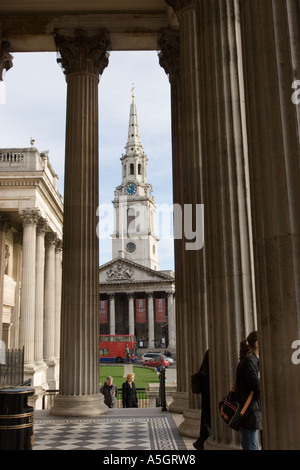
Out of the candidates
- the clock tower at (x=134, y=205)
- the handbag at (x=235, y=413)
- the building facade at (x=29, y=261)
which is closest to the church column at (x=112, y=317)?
the clock tower at (x=134, y=205)

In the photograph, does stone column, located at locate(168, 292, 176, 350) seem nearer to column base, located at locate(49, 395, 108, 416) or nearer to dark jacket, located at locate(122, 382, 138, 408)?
dark jacket, located at locate(122, 382, 138, 408)

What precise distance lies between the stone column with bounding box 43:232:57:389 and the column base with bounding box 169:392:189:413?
26.0 m

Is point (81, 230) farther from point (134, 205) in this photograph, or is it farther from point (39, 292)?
point (134, 205)

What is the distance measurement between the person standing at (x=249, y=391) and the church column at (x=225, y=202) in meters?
1.27

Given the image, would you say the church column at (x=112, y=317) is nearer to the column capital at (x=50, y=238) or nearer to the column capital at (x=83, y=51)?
the column capital at (x=50, y=238)

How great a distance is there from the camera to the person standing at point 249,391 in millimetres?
6785

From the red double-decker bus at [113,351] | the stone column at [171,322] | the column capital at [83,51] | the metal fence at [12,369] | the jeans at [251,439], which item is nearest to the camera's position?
the jeans at [251,439]

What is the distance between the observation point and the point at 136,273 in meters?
119

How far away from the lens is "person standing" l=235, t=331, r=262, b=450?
22.3 ft

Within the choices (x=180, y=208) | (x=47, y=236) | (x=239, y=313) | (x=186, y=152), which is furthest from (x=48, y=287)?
(x=239, y=313)

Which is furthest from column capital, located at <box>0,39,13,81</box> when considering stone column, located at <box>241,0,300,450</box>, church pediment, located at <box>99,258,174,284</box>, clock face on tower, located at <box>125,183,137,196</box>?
clock face on tower, located at <box>125,183,137,196</box>

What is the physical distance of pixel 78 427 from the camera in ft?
45.6
